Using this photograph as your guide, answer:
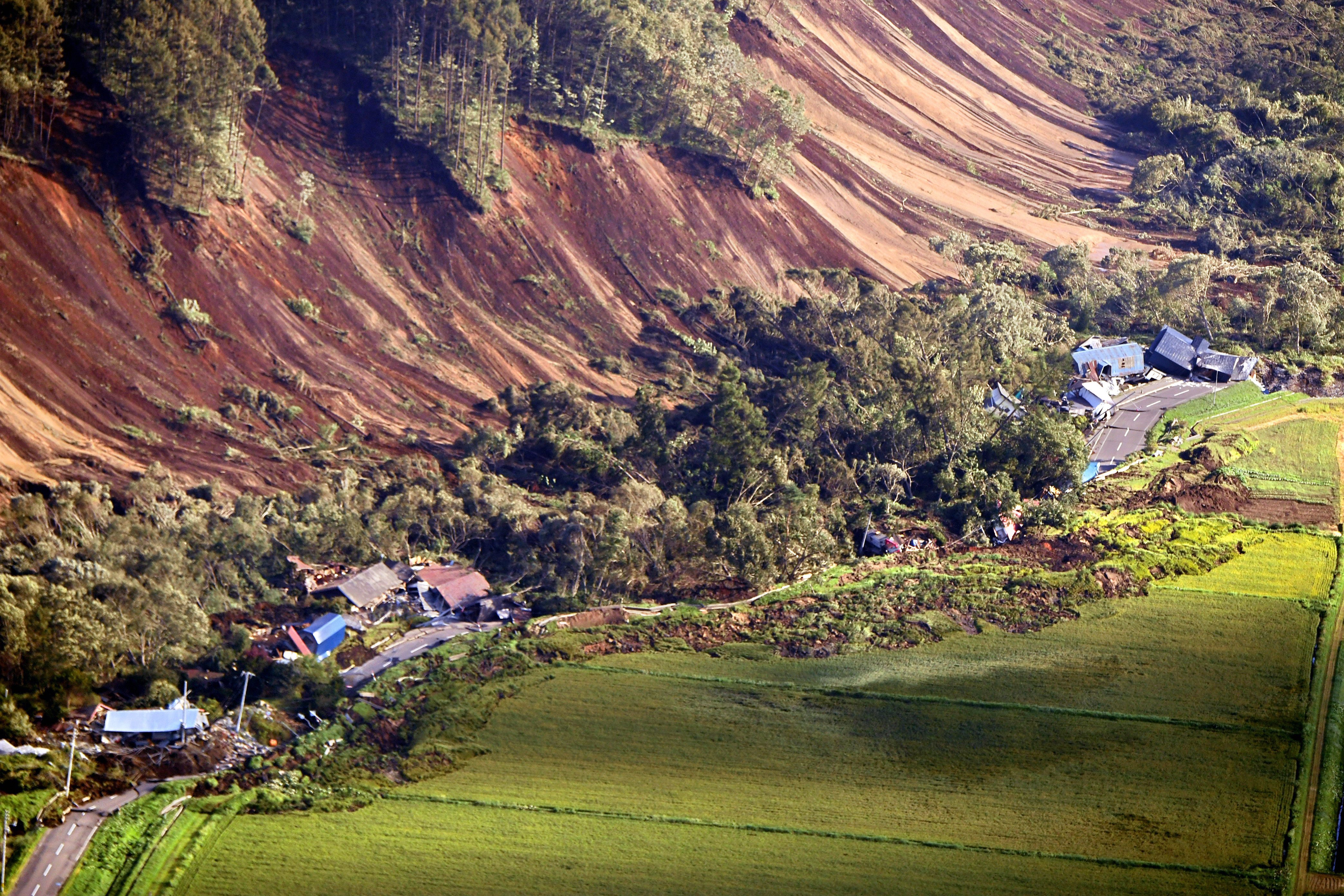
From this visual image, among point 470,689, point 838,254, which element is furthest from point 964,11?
point 470,689

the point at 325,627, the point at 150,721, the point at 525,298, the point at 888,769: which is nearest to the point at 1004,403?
the point at 525,298

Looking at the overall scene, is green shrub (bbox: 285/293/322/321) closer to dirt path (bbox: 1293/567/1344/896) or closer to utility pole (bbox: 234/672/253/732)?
utility pole (bbox: 234/672/253/732)

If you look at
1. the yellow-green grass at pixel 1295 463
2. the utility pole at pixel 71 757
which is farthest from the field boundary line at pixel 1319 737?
the utility pole at pixel 71 757

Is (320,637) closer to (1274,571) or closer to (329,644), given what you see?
(329,644)

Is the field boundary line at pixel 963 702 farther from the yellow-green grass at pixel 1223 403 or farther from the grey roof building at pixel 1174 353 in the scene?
the grey roof building at pixel 1174 353

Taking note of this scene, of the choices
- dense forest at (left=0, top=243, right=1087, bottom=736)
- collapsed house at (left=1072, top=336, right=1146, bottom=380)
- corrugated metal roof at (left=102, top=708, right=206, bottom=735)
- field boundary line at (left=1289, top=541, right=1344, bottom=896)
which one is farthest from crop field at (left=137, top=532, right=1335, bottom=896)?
collapsed house at (left=1072, top=336, right=1146, bottom=380)
